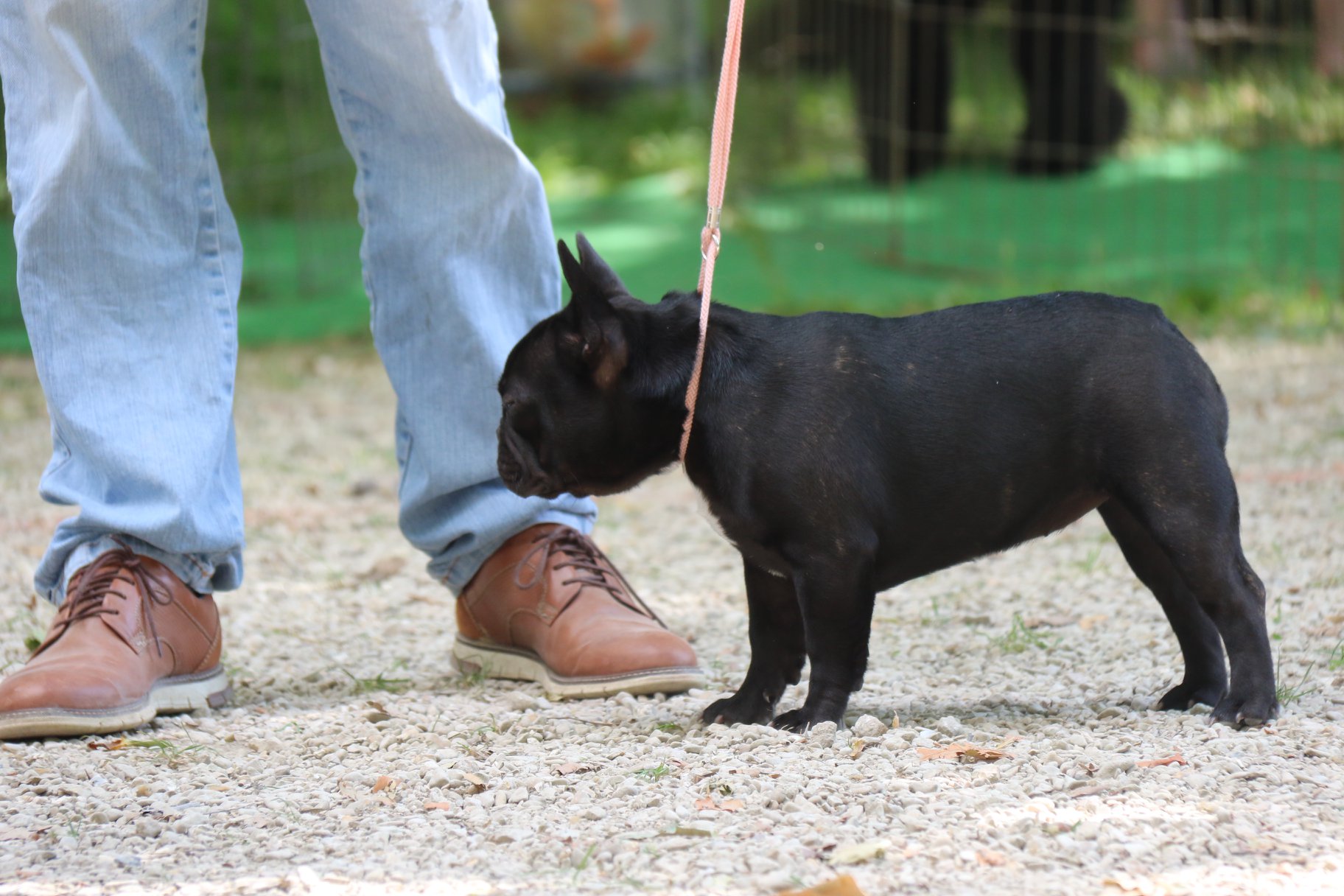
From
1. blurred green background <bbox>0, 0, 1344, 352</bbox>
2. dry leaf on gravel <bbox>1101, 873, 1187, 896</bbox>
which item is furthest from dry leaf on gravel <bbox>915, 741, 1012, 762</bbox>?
blurred green background <bbox>0, 0, 1344, 352</bbox>

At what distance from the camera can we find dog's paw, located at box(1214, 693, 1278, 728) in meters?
2.29

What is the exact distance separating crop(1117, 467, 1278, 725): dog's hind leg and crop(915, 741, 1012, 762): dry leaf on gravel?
1.27ft

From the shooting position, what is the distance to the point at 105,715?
8.02ft

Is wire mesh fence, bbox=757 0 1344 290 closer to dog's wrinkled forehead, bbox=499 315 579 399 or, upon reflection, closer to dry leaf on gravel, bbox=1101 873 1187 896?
dog's wrinkled forehead, bbox=499 315 579 399

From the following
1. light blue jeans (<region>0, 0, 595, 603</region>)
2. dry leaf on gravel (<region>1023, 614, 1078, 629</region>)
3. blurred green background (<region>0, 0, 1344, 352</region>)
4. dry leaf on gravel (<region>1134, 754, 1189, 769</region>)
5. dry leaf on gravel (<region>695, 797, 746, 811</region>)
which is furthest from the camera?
blurred green background (<region>0, 0, 1344, 352</region>)

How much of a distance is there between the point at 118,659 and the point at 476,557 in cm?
65

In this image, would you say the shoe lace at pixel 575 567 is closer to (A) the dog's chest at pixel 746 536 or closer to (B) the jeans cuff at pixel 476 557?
(B) the jeans cuff at pixel 476 557

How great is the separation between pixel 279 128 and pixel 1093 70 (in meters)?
4.36

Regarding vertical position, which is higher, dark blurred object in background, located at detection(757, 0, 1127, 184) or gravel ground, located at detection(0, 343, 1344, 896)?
dark blurred object in background, located at detection(757, 0, 1127, 184)

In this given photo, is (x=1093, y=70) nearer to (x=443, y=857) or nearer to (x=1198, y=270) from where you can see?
(x=1198, y=270)

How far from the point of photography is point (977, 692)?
2.65 metres

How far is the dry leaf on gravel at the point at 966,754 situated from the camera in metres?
2.19

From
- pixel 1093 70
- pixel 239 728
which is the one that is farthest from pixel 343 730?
pixel 1093 70

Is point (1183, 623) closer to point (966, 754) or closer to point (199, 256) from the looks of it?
point (966, 754)
